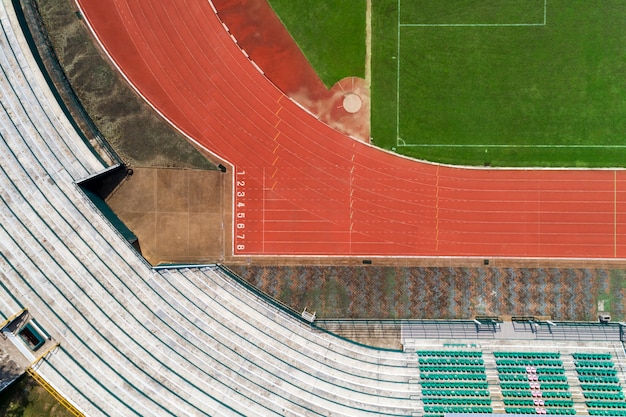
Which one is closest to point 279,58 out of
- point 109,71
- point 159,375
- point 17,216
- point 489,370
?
point 109,71

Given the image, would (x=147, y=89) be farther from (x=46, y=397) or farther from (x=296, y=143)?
(x=46, y=397)

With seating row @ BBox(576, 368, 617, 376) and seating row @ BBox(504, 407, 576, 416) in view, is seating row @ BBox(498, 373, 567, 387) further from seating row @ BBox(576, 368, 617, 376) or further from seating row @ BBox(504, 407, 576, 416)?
seating row @ BBox(504, 407, 576, 416)

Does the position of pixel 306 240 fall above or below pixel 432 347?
above

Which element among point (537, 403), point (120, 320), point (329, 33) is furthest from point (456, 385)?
point (329, 33)

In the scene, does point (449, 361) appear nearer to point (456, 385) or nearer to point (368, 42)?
point (456, 385)

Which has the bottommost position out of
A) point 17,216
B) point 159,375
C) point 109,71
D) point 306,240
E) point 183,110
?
point 159,375

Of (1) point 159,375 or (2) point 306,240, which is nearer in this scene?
(1) point 159,375
